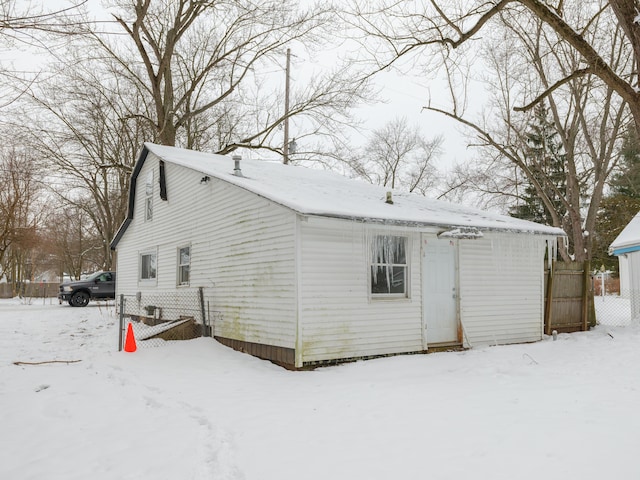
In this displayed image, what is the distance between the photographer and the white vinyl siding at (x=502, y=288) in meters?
9.61

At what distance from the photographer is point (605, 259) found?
3011 centimetres

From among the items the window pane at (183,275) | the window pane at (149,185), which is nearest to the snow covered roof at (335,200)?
the window pane at (149,185)

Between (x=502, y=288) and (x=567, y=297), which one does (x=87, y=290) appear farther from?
(x=567, y=297)

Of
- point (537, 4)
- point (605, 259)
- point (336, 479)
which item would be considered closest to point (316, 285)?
point (336, 479)

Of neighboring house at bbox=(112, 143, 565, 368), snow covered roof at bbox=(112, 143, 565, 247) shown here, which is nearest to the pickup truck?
snow covered roof at bbox=(112, 143, 565, 247)

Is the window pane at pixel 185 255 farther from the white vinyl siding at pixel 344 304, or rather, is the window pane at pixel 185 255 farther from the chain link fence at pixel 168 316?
the white vinyl siding at pixel 344 304

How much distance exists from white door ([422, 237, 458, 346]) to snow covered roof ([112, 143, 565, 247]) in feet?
2.07

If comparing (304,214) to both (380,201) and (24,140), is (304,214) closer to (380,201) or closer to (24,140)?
(380,201)

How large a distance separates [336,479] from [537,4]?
7519 millimetres

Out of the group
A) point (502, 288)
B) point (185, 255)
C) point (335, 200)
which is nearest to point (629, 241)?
point (502, 288)

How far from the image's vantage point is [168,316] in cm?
1260

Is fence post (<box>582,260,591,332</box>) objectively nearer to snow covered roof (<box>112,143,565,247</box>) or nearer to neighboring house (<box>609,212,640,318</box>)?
neighboring house (<box>609,212,640,318</box>)

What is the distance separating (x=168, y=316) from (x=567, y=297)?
10.3 meters

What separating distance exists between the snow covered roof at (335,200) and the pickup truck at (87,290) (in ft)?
38.5
